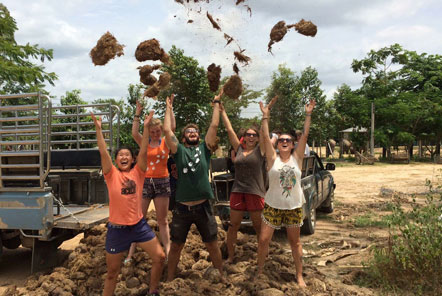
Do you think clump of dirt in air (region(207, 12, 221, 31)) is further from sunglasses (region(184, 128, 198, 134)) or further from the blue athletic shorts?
the blue athletic shorts

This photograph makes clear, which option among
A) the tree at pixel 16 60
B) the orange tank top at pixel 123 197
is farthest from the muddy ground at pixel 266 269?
the tree at pixel 16 60

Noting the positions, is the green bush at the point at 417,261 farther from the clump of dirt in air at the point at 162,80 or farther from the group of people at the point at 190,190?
the clump of dirt in air at the point at 162,80

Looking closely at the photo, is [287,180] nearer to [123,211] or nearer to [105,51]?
[123,211]

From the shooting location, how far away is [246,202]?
15.4 feet

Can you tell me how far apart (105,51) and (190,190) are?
2.78 m

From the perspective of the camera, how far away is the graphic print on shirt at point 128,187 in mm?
3574

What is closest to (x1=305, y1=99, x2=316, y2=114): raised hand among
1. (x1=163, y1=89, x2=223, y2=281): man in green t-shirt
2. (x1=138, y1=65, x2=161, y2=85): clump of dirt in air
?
(x1=163, y1=89, x2=223, y2=281): man in green t-shirt

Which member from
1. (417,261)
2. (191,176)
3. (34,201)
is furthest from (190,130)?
(417,261)

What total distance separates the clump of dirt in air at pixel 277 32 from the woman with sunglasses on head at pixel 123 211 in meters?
2.72

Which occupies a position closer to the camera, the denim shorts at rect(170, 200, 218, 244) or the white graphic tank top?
the denim shorts at rect(170, 200, 218, 244)

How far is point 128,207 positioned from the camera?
3.56 m

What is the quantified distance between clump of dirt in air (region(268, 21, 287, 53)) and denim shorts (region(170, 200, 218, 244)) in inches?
106

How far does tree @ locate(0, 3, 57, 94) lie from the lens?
46.2 ft

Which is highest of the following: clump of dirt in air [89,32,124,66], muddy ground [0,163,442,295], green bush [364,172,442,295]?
clump of dirt in air [89,32,124,66]
